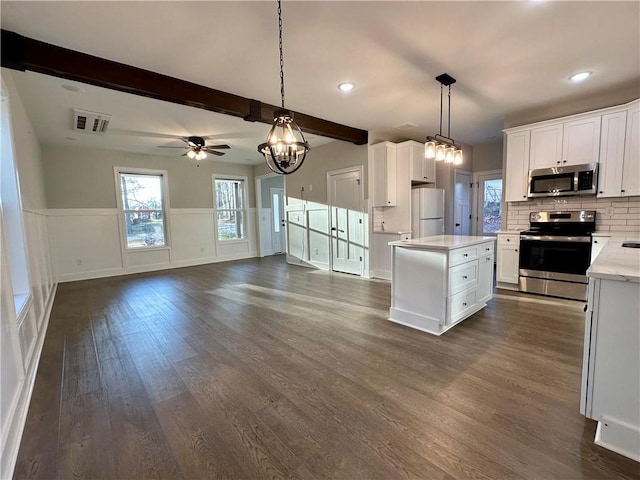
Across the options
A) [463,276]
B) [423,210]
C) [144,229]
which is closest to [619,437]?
[463,276]

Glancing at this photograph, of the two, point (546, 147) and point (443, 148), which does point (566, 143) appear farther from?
point (443, 148)

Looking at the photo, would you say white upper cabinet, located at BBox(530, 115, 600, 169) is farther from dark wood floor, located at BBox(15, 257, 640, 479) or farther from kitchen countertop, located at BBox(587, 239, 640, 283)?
kitchen countertop, located at BBox(587, 239, 640, 283)

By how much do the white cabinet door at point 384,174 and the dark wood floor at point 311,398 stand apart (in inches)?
91.0

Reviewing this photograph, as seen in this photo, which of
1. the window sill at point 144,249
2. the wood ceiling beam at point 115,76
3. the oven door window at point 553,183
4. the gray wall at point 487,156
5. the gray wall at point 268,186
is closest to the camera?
the wood ceiling beam at point 115,76

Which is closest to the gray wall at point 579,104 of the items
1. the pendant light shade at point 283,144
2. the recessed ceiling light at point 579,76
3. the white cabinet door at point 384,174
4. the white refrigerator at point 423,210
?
the recessed ceiling light at point 579,76

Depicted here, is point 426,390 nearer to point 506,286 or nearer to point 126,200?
point 506,286

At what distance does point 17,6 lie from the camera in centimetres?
197

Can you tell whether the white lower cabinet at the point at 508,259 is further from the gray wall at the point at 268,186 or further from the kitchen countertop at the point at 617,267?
the gray wall at the point at 268,186

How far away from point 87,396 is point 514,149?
18.1ft

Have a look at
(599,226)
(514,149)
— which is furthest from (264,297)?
(599,226)

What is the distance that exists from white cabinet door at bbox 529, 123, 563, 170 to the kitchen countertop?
2559 millimetres

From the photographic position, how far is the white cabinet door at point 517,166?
→ 4.14m

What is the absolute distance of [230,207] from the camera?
26.1 feet

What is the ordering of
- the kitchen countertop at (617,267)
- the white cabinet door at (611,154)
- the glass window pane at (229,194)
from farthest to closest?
the glass window pane at (229,194) < the white cabinet door at (611,154) < the kitchen countertop at (617,267)
